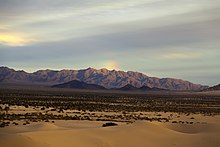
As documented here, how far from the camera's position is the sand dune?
62.7 ft

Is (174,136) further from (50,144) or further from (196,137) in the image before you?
(50,144)

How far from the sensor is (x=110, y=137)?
23859 millimetres

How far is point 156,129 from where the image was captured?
2845 cm

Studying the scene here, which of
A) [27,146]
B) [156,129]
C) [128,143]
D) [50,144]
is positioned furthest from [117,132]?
[27,146]

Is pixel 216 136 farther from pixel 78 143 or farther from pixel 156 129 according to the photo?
pixel 78 143

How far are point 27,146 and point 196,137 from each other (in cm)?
1327

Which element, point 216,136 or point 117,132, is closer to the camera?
point 117,132

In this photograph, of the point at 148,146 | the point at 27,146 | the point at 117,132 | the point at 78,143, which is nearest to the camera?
the point at 27,146

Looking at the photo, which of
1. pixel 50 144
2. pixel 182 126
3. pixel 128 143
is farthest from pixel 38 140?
pixel 182 126

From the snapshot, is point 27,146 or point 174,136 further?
point 174,136

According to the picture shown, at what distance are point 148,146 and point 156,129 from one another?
17.3 feet

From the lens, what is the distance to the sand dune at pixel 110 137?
1912cm

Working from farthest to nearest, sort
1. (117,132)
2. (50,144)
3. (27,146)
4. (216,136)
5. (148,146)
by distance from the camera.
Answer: (216,136) → (117,132) → (148,146) → (50,144) → (27,146)

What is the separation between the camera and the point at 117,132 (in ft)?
83.1
